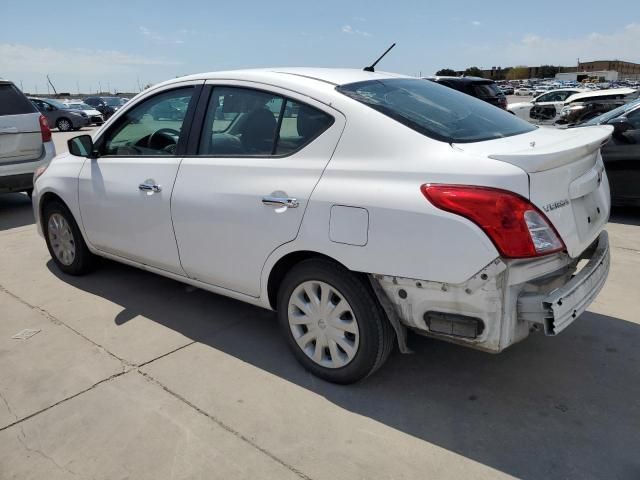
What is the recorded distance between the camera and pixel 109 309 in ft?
13.1

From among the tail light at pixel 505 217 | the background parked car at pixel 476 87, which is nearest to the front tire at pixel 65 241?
the tail light at pixel 505 217

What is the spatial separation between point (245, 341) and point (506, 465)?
1.79 m

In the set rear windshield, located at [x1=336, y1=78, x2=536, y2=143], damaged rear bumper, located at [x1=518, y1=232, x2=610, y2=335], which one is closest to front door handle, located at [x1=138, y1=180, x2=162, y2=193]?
rear windshield, located at [x1=336, y1=78, x2=536, y2=143]

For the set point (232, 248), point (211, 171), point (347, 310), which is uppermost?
point (211, 171)

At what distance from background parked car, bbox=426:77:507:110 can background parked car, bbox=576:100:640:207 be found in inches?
245

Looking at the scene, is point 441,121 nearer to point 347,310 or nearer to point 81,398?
point 347,310

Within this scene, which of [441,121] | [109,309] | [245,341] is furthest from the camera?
[109,309]

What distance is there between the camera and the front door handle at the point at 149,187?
3.45 metres

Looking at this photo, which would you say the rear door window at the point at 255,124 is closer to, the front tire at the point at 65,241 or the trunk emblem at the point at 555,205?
the trunk emblem at the point at 555,205

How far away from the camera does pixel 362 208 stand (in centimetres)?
247

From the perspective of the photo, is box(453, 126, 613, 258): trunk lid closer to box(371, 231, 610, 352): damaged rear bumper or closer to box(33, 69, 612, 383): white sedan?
box(33, 69, 612, 383): white sedan

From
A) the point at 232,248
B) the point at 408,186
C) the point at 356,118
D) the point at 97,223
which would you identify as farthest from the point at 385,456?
the point at 97,223

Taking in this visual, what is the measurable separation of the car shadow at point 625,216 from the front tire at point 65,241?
19.0ft

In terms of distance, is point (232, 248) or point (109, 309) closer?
point (232, 248)
